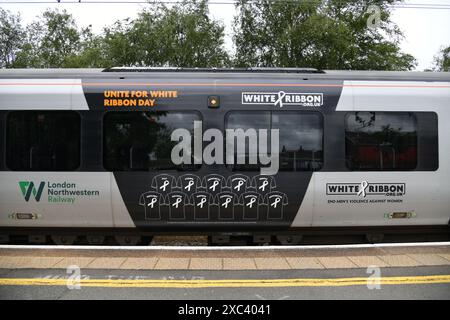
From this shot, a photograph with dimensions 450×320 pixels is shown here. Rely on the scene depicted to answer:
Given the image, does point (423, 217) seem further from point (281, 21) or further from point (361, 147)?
point (281, 21)

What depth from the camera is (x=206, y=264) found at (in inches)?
213

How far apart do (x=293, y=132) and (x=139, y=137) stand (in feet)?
7.81

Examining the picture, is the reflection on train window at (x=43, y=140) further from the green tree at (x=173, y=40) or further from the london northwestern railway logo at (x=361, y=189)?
the green tree at (x=173, y=40)

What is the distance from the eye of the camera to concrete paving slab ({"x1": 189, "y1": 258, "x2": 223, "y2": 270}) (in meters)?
5.26

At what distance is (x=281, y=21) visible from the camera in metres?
16.8

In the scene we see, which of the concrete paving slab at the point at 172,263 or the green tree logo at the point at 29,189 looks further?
the green tree logo at the point at 29,189

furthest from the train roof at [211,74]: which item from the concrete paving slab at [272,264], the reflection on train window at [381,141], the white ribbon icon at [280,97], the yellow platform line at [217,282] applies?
the yellow platform line at [217,282]

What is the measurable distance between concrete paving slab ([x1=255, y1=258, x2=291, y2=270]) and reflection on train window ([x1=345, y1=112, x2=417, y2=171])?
201 cm

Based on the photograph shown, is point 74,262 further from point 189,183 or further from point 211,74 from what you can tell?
point 211,74

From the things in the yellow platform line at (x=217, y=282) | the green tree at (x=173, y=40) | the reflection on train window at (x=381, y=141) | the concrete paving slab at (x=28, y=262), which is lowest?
the yellow platform line at (x=217, y=282)

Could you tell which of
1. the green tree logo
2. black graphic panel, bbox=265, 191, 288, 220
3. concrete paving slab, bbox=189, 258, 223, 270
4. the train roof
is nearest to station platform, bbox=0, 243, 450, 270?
concrete paving slab, bbox=189, 258, 223, 270

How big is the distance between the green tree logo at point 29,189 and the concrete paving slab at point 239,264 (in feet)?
10.0

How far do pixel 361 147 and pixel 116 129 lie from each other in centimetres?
382

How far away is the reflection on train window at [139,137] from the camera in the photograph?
654 cm
